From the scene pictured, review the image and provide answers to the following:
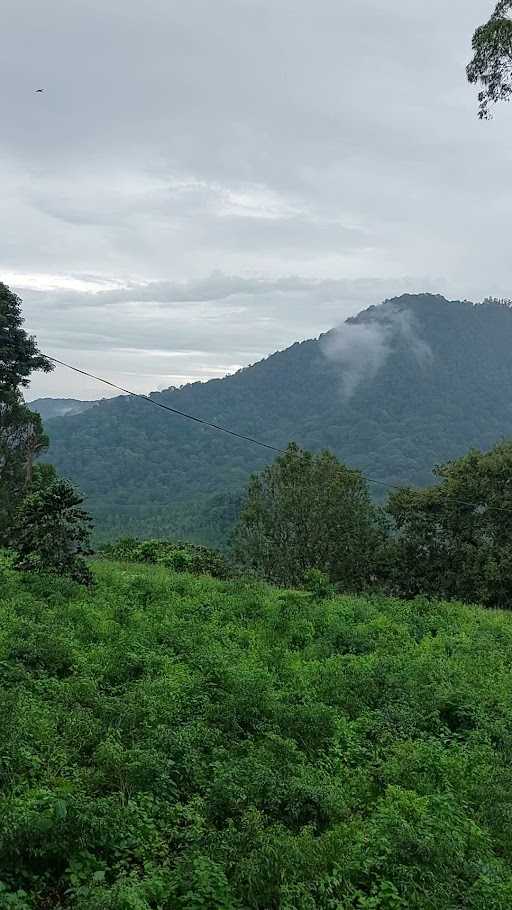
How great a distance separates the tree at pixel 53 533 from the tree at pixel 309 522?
13.9 m

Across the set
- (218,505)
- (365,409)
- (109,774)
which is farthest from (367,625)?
(365,409)

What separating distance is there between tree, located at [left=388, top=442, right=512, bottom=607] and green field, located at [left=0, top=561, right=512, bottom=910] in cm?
1360

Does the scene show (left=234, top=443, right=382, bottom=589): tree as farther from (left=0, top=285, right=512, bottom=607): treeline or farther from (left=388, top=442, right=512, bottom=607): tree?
(left=388, top=442, right=512, bottom=607): tree

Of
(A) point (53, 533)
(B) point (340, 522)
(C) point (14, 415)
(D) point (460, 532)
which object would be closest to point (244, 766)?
(A) point (53, 533)

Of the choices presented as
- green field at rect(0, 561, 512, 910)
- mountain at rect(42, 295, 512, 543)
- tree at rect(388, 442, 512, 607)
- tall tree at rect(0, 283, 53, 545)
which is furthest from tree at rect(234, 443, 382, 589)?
mountain at rect(42, 295, 512, 543)

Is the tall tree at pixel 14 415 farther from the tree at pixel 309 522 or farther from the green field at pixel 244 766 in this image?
the green field at pixel 244 766

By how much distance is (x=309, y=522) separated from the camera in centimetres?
2791

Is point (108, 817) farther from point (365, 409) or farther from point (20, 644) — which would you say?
point (365, 409)

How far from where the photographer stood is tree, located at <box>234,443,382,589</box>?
1059 inches

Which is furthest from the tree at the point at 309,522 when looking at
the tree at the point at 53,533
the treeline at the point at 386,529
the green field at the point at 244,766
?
the green field at the point at 244,766

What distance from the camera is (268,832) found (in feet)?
17.4

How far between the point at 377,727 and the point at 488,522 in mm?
18757

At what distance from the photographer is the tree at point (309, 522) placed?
26.9 meters

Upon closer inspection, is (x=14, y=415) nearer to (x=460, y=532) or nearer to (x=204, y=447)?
(x=460, y=532)
